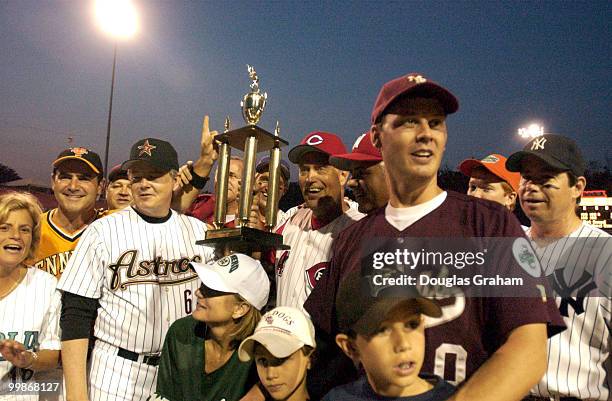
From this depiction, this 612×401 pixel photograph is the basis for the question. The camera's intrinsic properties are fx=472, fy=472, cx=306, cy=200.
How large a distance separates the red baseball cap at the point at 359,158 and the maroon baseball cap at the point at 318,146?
7.8 inches

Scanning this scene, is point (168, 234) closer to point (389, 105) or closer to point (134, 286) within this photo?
point (134, 286)

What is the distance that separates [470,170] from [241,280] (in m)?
2.46

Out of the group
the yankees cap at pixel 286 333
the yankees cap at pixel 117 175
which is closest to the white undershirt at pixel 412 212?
the yankees cap at pixel 286 333

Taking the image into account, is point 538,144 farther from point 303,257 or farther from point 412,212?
point 303,257

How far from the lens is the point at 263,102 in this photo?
2.98 m

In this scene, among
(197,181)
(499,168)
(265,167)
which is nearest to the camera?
(197,181)

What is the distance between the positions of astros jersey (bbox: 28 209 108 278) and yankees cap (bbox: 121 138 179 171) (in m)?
1.11

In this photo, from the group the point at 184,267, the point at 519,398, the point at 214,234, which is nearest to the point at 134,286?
the point at 184,267

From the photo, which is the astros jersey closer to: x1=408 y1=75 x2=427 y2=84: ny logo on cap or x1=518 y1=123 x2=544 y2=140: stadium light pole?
x1=408 y1=75 x2=427 y2=84: ny logo on cap

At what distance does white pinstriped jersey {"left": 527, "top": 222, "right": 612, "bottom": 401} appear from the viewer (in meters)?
2.21

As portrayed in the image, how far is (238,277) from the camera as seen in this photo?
8.33ft

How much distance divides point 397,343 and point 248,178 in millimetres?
1530

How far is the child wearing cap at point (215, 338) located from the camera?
2.41 m

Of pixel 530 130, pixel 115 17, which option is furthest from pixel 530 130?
pixel 115 17
